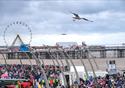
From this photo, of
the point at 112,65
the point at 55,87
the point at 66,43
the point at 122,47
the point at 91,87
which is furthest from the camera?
the point at 122,47

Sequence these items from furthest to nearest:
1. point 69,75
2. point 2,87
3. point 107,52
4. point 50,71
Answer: point 107,52
point 50,71
point 69,75
point 2,87

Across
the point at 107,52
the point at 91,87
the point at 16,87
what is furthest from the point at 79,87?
the point at 107,52

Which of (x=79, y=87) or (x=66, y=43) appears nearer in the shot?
(x=79, y=87)

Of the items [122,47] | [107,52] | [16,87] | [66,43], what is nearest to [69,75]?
[16,87]

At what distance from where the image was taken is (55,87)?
3562cm

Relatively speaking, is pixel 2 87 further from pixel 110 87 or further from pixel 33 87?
pixel 110 87

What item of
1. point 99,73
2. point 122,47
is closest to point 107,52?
point 122,47

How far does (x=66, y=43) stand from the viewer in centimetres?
5719

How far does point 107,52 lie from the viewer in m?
81.3

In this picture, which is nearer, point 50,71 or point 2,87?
point 2,87

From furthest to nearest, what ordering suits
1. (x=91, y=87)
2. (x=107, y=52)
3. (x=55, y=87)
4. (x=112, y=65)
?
1. (x=107, y=52)
2. (x=112, y=65)
3. (x=55, y=87)
4. (x=91, y=87)

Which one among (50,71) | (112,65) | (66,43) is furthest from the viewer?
(66,43)

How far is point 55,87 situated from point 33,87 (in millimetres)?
3891

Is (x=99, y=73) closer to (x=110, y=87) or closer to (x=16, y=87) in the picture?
(x=110, y=87)
